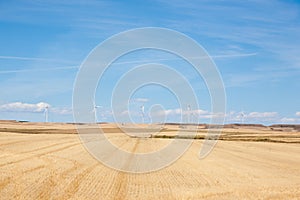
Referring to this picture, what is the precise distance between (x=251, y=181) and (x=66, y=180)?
9.20 metres

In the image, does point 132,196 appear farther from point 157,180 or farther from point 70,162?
point 70,162

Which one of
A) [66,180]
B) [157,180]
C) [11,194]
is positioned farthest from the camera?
[157,180]

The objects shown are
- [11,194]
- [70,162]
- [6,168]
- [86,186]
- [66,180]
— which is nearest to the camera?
[11,194]

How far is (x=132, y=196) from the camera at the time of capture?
59.6 feet

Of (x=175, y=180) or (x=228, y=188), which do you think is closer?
(x=228, y=188)

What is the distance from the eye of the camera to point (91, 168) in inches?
1093

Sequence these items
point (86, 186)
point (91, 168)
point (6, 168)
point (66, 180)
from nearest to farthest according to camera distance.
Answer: point (86, 186) < point (66, 180) < point (6, 168) < point (91, 168)

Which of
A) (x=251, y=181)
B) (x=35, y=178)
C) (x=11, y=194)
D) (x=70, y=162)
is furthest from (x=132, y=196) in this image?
(x=70, y=162)

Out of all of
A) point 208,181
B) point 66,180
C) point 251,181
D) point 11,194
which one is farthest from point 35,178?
point 251,181

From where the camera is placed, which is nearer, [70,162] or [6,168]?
[6,168]

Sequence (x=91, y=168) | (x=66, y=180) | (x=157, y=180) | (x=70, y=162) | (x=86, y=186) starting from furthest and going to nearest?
(x=70, y=162), (x=91, y=168), (x=157, y=180), (x=66, y=180), (x=86, y=186)

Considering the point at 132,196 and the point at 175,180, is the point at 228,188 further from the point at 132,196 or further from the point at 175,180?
the point at 132,196

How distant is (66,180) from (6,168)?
202 inches

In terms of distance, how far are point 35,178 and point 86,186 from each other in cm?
299
